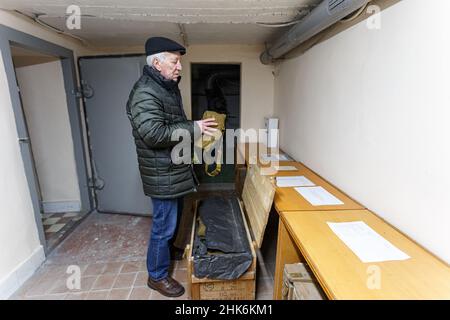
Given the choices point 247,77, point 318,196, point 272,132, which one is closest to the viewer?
point 318,196

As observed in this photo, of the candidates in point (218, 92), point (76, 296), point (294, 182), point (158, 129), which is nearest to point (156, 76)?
point (158, 129)

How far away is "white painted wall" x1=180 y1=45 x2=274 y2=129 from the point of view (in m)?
3.37

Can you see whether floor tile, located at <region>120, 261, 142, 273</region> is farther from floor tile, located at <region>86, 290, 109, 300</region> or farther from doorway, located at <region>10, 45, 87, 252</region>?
doorway, located at <region>10, 45, 87, 252</region>

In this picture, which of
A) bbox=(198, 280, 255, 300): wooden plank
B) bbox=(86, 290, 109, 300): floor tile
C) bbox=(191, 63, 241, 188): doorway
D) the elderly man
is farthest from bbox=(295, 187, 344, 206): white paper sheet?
bbox=(191, 63, 241, 188): doorway

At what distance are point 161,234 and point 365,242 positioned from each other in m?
1.22

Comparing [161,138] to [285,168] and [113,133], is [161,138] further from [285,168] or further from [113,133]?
[113,133]

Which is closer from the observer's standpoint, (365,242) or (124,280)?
(365,242)

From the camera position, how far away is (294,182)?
2002mm

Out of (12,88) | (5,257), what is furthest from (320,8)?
(5,257)

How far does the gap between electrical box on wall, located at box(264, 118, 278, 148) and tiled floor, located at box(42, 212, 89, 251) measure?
2439mm

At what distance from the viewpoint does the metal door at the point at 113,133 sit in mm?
2717

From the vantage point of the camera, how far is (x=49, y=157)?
2.96 m

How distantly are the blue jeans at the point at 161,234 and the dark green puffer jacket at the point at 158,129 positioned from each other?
0.30 feet

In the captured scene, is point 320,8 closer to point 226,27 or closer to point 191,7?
point 191,7
